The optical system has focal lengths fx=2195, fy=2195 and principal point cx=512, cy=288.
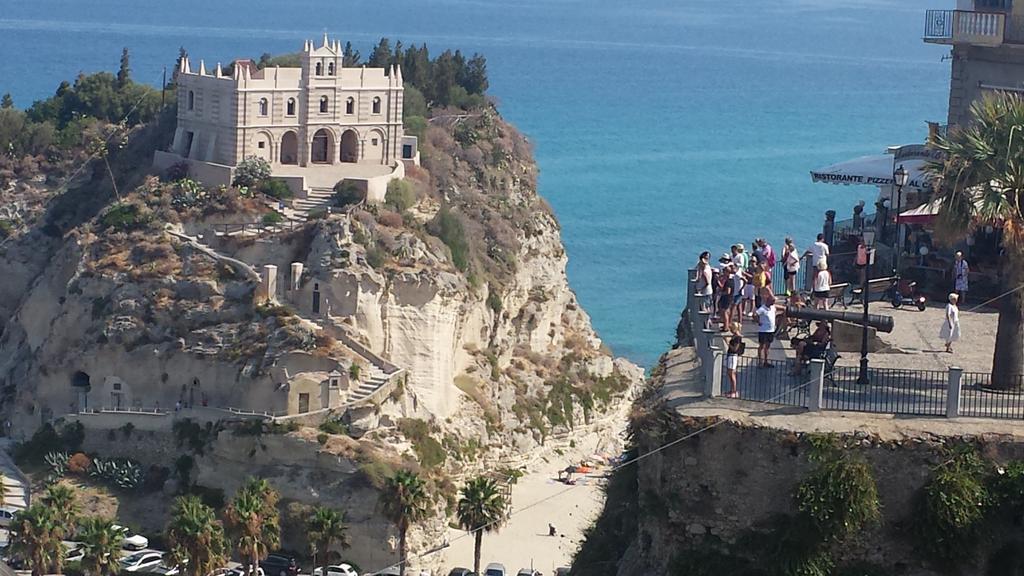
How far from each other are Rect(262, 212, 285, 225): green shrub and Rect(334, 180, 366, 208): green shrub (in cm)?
237

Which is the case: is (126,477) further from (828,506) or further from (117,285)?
(828,506)

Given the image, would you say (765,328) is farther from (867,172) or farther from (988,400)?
(867,172)

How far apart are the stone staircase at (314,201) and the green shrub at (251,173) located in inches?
70.8

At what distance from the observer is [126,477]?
7450 centimetres

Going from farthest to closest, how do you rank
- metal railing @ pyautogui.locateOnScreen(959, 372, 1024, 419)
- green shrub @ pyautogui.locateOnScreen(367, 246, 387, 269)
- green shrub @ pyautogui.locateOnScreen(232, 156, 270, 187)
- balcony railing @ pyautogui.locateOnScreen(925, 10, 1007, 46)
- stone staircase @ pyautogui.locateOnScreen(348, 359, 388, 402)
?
green shrub @ pyautogui.locateOnScreen(232, 156, 270, 187) → green shrub @ pyautogui.locateOnScreen(367, 246, 387, 269) → stone staircase @ pyautogui.locateOnScreen(348, 359, 388, 402) → balcony railing @ pyautogui.locateOnScreen(925, 10, 1007, 46) → metal railing @ pyautogui.locateOnScreen(959, 372, 1024, 419)

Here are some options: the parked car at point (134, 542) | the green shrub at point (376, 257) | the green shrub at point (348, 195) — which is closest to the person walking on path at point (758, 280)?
the parked car at point (134, 542)

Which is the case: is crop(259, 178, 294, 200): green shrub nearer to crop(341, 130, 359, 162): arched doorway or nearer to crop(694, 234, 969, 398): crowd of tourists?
crop(341, 130, 359, 162): arched doorway

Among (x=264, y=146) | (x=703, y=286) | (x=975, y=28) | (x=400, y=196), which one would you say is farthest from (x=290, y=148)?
(x=703, y=286)

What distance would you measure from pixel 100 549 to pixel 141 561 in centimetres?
802

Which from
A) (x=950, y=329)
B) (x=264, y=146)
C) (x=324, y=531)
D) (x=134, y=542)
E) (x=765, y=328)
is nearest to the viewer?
(x=765, y=328)

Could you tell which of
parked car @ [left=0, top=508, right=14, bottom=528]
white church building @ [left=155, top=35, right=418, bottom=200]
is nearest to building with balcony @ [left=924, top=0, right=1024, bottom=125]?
parked car @ [left=0, top=508, right=14, bottom=528]

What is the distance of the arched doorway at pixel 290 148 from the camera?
286ft

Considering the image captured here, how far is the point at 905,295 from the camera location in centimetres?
3322

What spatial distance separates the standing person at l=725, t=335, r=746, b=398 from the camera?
25828 mm
